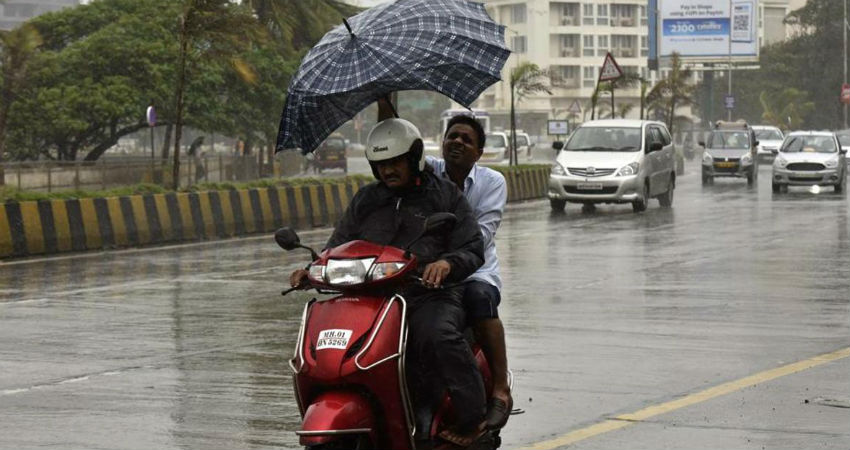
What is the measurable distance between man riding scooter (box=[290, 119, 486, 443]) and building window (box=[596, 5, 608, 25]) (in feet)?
435

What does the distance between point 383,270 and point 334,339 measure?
315mm

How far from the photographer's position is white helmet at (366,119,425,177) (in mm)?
6438

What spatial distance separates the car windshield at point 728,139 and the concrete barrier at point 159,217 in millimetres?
19482

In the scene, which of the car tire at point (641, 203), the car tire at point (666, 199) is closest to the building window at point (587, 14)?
the car tire at point (666, 199)

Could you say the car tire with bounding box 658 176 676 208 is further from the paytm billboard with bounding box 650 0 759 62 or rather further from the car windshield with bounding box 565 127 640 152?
the paytm billboard with bounding box 650 0 759 62

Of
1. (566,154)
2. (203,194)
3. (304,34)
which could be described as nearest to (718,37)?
(304,34)

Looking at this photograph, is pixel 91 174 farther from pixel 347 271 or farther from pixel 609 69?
pixel 347 271

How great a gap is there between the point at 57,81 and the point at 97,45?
141 centimetres

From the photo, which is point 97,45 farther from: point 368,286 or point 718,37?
point 718,37

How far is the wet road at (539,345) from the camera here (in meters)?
8.30

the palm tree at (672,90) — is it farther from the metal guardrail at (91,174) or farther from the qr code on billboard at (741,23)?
the qr code on billboard at (741,23)

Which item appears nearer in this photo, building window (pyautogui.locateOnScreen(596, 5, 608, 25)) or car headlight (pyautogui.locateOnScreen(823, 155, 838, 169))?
car headlight (pyautogui.locateOnScreen(823, 155, 838, 169))

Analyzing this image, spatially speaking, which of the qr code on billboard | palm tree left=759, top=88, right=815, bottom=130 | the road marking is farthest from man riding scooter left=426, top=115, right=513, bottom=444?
palm tree left=759, top=88, right=815, bottom=130

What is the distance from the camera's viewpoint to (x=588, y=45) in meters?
138
